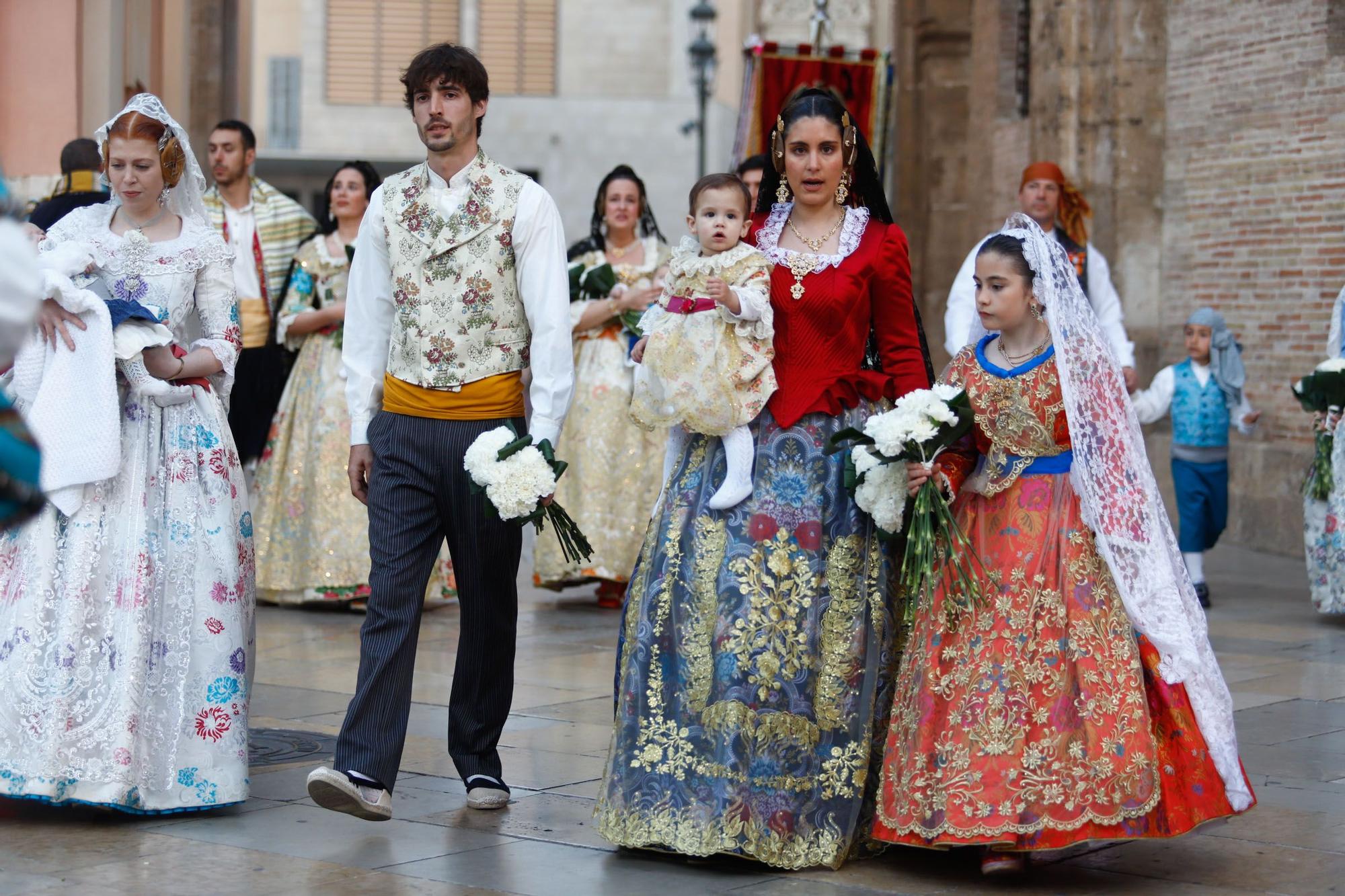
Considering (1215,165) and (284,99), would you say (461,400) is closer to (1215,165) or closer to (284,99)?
(1215,165)

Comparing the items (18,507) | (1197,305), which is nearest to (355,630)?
(18,507)

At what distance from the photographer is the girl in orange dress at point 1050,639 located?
4.67 m

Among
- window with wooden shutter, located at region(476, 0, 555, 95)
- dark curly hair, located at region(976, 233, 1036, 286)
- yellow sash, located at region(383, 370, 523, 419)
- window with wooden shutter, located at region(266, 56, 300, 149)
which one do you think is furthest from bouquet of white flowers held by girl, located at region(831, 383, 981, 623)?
window with wooden shutter, located at region(266, 56, 300, 149)

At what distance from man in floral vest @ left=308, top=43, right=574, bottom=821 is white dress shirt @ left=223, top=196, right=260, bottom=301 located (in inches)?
162

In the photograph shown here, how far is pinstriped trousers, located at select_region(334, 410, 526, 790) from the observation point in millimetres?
5137

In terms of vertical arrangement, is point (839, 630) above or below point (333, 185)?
below

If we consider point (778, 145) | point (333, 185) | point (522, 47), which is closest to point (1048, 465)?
point (778, 145)

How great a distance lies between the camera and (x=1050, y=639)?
4785 millimetres

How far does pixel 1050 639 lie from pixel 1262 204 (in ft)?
28.3

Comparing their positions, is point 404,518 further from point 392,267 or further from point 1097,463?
point 1097,463

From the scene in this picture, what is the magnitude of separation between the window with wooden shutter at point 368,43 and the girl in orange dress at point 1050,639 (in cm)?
2893

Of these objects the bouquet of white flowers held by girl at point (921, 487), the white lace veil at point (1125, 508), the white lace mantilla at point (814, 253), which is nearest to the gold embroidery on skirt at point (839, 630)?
the bouquet of white flowers held by girl at point (921, 487)

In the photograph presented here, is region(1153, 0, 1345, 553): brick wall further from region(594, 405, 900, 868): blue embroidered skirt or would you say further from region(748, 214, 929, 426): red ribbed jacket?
region(594, 405, 900, 868): blue embroidered skirt

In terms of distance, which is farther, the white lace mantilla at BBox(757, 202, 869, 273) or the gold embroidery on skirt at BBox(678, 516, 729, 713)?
the white lace mantilla at BBox(757, 202, 869, 273)
